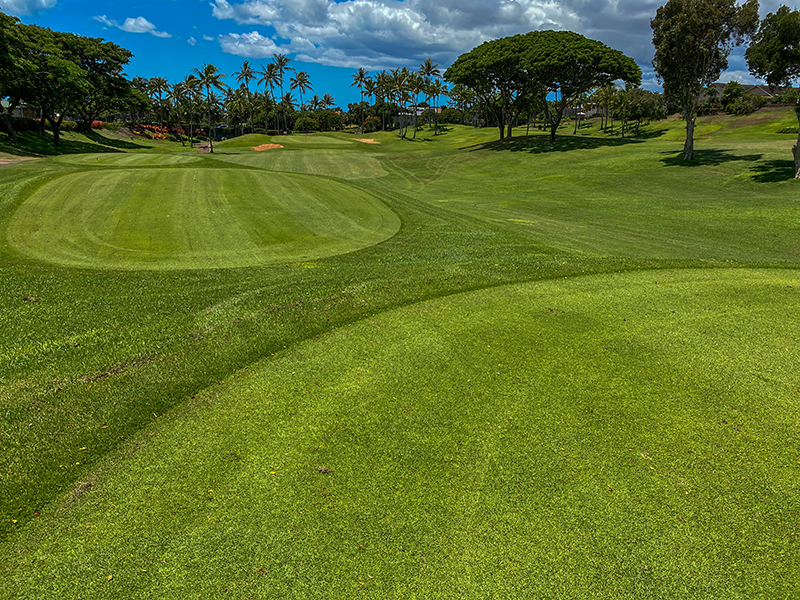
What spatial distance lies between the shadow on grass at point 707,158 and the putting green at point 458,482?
3297 centimetres

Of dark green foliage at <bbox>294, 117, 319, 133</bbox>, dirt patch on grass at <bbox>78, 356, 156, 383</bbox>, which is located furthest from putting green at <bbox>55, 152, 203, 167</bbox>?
dark green foliage at <bbox>294, 117, 319, 133</bbox>

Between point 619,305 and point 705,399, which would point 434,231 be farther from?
point 705,399

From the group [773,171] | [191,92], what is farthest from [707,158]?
[191,92]

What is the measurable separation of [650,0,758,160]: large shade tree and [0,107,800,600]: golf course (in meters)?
25.7

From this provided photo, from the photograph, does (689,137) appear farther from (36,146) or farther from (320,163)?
(36,146)

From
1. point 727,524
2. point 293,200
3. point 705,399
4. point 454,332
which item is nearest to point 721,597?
point 727,524

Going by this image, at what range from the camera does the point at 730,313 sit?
8.20 meters

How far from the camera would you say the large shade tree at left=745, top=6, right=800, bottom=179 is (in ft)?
78.0

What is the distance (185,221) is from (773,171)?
117 ft

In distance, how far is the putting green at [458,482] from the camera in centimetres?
332

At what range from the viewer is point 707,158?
113ft

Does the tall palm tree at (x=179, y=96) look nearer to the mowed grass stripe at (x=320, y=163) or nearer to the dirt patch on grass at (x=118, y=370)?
the mowed grass stripe at (x=320, y=163)

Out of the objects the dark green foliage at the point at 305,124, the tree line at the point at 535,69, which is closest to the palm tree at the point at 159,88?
the tree line at the point at 535,69

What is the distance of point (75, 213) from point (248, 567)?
51.6 feet
